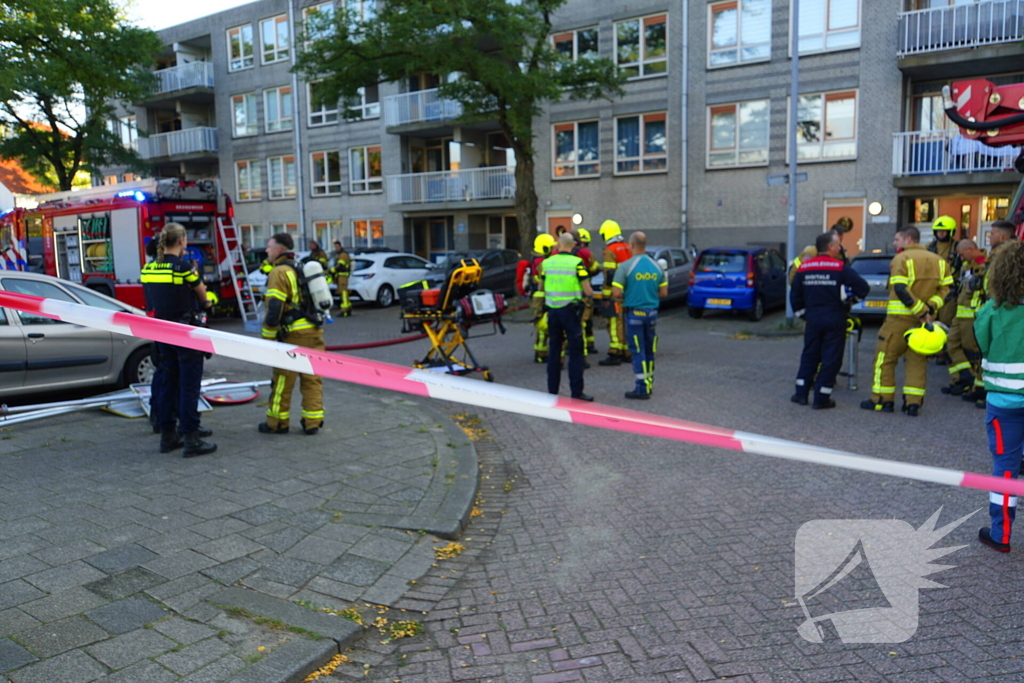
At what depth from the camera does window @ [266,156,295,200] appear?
1329 inches

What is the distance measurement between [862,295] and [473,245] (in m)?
21.8

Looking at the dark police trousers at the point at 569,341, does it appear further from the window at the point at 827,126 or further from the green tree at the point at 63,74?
the window at the point at 827,126

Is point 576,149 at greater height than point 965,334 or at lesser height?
greater

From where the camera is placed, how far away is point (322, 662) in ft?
11.7

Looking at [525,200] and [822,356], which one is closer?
[822,356]

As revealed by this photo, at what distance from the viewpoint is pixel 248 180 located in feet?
116

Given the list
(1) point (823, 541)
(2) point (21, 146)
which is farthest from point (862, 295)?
(2) point (21, 146)

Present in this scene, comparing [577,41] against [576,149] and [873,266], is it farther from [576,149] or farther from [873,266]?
[873,266]

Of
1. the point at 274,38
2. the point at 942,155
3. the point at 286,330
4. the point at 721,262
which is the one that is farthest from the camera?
the point at 274,38

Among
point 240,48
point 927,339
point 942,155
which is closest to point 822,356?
point 927,339

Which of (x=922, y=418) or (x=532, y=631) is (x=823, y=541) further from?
(x=922, y=418)

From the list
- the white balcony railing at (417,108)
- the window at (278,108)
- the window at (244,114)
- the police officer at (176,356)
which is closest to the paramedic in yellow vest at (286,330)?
the police officer at (176,356)

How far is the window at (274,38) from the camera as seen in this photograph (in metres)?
32.6
